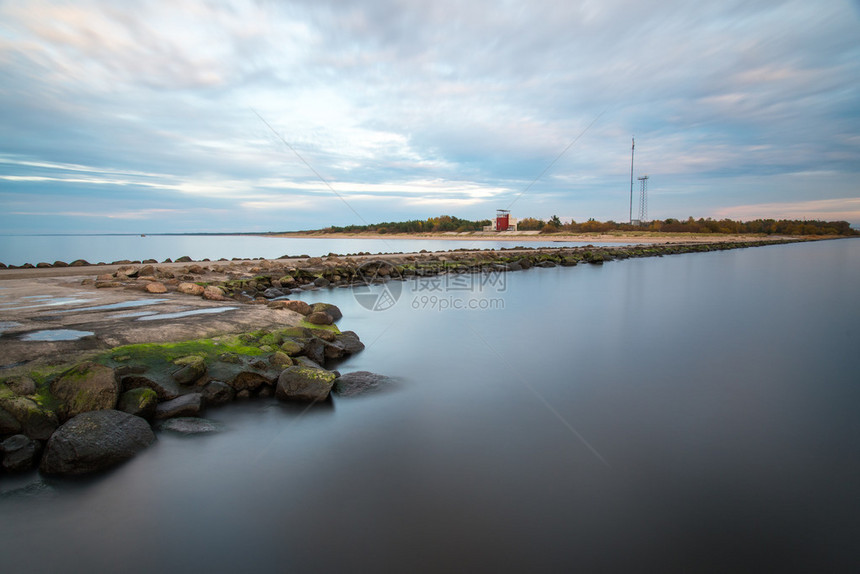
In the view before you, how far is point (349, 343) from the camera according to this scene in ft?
25.4

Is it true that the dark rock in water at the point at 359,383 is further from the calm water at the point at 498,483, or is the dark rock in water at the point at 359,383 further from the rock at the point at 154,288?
the rock at the point at 154,288

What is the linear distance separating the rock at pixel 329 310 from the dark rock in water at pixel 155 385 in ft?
14.4

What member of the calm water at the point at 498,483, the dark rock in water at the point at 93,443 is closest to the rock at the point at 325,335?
the calm water at the point at 498,483

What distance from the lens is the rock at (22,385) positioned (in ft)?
13.1

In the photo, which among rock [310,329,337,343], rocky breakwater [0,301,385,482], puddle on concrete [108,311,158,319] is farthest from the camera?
rock [310,329,337,343]

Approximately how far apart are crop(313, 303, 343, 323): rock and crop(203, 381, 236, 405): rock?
4.06 m

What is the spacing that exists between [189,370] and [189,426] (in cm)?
82

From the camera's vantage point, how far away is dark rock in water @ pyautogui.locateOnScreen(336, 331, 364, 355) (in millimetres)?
7598

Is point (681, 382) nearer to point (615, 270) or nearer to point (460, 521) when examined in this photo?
point (460, 521)

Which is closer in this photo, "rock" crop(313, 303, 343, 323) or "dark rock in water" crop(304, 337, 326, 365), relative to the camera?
"dark rock in water" crop(304, 337, 326, 365)

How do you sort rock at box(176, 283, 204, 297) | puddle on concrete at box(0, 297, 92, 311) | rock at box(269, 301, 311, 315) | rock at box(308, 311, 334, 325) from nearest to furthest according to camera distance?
1. puddle on concrete at box(0, 297, 92, 311)
2. rock at box(308, 311, 334, 325)
3. rock at box(269, 301, 311, 315)
4. rock at box(176, 283, 204, 297)

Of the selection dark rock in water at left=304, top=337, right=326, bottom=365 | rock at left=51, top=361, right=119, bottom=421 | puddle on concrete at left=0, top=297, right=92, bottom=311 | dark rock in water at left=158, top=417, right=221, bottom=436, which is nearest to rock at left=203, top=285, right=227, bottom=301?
puddle on concrete at left=0, top=297, right=92, bottom=311

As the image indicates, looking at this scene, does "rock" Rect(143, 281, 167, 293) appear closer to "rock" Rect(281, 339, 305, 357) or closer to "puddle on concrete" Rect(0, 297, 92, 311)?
"puddle on concrete" Rect(0, 297, 92, 311)

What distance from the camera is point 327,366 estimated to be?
6793 millimetres
